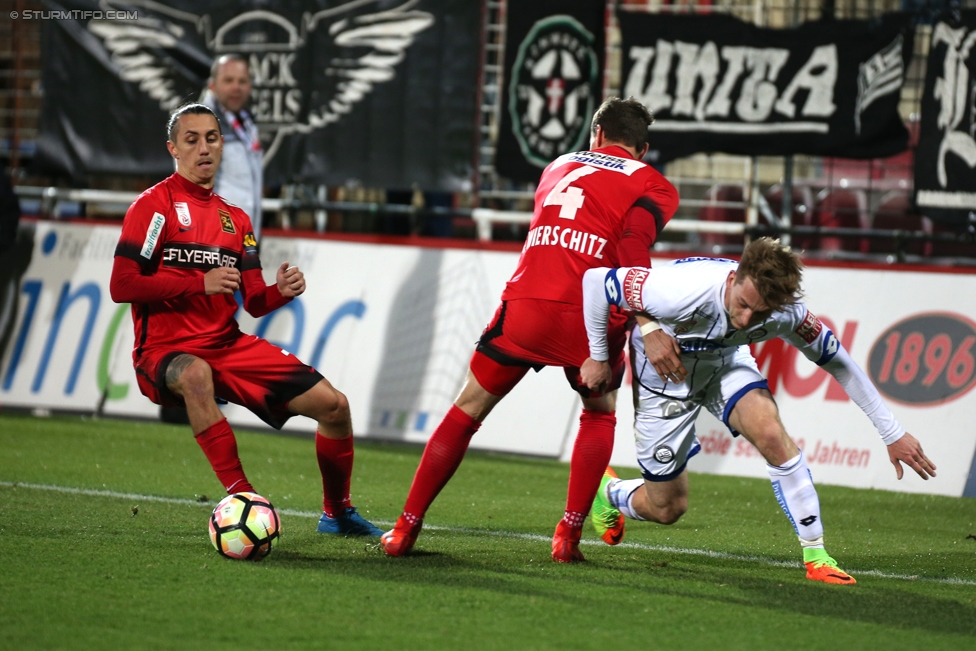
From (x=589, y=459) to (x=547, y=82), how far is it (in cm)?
521

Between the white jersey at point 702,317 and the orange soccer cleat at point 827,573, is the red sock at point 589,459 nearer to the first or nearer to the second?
the white jersey at point 702,317

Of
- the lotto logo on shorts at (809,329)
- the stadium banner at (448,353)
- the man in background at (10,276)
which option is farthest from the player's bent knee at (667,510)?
the man in background at (10,276)

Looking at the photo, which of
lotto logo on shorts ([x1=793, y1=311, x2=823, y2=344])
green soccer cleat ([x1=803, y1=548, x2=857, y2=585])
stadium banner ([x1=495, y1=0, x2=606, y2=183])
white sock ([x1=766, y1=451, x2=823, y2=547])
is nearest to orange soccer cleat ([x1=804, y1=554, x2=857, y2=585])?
green soccer cleat ([x1=803, y1=548, x2=857, y2=585])

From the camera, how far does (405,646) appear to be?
3889 millimetres

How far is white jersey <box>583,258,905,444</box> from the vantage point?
198 inches

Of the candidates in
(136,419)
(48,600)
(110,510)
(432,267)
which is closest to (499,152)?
(432,267)

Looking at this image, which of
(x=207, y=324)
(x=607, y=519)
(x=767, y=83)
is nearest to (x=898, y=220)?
(x=767, y=83)

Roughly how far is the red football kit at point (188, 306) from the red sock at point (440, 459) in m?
0.67

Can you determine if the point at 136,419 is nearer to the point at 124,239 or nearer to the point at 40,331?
the point at 40,331

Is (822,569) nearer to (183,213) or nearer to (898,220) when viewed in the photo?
(183,213)

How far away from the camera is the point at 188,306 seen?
581cm

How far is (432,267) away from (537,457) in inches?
67.2

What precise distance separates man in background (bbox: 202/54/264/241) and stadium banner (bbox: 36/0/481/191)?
5.10 ft

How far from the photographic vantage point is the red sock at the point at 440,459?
5422mm
